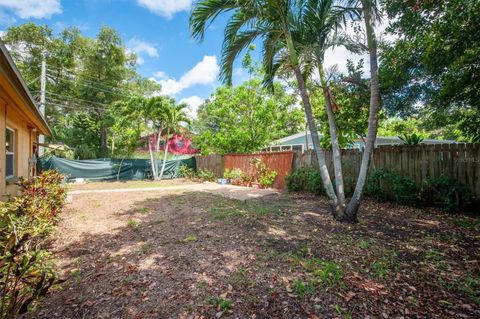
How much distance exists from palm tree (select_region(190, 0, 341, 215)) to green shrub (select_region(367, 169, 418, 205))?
2239mm

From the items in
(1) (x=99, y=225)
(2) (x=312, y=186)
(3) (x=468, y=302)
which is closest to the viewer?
(3) (x=468, y=302)

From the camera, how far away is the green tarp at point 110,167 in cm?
1305

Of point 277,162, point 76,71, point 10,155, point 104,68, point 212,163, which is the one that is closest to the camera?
point 10,155

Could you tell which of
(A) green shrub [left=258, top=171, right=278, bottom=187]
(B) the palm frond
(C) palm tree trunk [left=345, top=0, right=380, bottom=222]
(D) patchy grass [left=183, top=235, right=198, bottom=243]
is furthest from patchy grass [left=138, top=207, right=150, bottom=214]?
(A) green shrub [left=258, top=171, right=278, bottom=187]

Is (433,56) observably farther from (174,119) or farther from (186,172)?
(186,172)

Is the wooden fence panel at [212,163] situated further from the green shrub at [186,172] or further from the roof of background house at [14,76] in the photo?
the roof of background house at [14,76]

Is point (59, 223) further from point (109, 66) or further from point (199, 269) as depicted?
point (109, 66)

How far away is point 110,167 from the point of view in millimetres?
14562

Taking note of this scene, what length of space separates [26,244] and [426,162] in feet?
24.6

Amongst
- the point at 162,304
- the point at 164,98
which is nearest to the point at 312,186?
the point at 162,304

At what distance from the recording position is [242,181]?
1176 centimetres

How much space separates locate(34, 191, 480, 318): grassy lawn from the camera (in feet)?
7.43

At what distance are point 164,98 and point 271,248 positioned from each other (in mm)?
12291

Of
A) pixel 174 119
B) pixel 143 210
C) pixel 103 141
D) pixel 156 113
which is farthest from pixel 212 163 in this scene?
pixel 103 141
